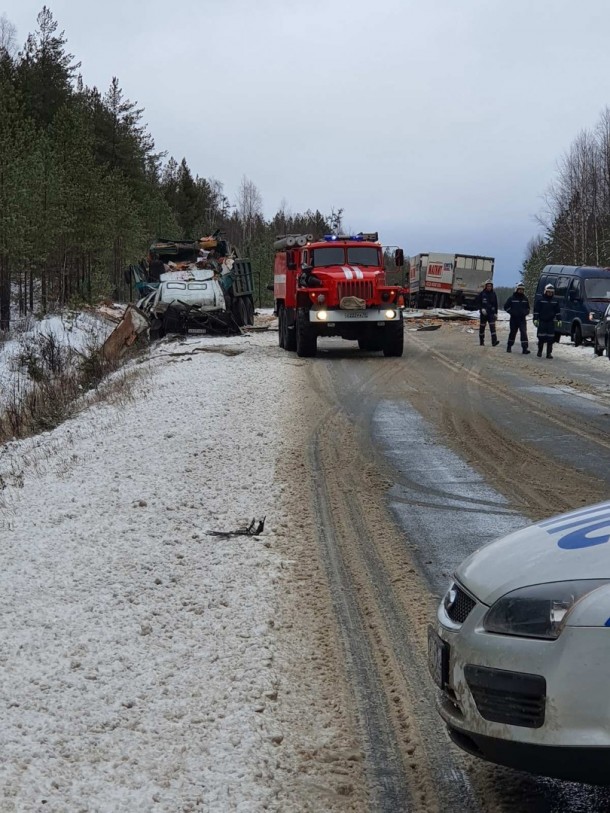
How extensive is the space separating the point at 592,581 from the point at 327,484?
5.96 meters

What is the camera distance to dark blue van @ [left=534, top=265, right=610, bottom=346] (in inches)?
1026

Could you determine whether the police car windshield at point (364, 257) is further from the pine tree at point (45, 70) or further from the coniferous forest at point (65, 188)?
the pine tree at point (45, 70)

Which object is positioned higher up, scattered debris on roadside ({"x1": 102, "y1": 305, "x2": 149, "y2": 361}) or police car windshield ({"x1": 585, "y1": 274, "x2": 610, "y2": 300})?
police car windshield ({"x1": 585, "y1": 274, "x2": 610, "y2": 300})

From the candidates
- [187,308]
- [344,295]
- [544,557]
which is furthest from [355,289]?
[544,557]

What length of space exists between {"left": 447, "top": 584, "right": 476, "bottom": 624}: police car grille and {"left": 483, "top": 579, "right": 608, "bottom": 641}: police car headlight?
16 centimetres

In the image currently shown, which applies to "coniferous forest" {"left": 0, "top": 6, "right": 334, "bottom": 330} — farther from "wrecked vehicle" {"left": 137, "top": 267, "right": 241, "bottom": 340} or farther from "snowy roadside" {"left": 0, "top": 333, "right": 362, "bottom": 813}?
"snowy roadside" {"left": 0, "top": 333, "right": 362, "bottom": 813}

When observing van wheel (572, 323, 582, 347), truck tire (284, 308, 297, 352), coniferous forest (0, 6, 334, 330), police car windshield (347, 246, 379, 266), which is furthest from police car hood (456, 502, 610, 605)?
coniferous forest (0, 6, 334, 330)

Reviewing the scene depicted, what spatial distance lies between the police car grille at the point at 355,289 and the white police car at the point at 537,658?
18.1m

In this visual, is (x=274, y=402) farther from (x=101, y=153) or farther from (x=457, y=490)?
(x=101, y=153)

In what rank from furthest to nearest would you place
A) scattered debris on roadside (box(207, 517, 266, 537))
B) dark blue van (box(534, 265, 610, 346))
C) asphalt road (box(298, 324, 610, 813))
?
dark blue van (box(534, 265, 610, 346))
scattered debris on roadside (box(207, 517, 266, 537))
asphalt road (box(298, 324, 610, 813))

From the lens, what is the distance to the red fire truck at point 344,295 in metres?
21.4

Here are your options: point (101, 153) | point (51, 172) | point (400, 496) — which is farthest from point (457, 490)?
point (101, 153)

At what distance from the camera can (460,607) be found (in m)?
3.46

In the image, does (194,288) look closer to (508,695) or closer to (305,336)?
(305,336)
